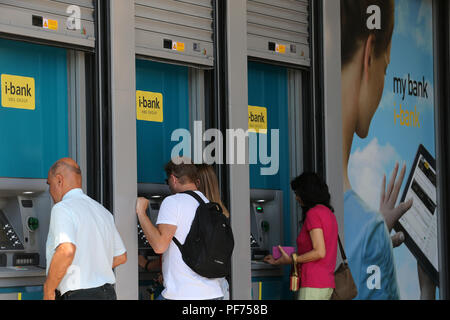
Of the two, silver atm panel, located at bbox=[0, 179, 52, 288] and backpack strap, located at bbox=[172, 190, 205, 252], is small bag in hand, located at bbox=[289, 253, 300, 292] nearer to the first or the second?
backpack strap, located at bbox=[172, 190, 205, 252]

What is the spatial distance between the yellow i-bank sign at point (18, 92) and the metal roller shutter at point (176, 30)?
0.70 metres

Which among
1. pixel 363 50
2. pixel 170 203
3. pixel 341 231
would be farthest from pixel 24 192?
pixel 363 50

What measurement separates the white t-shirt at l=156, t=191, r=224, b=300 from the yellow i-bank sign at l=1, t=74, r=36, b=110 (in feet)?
3.10

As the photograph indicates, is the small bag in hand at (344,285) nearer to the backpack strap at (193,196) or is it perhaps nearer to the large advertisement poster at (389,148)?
the large advertisement poster at (389,148)

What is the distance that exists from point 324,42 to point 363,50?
56cm

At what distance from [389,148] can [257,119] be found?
4.94 ft

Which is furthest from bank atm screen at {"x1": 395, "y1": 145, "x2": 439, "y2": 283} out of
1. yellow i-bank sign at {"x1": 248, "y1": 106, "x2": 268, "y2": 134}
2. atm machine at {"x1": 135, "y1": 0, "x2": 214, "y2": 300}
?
atm machine at {"x1": 135, "y1": 0, "x2": 214, "y2": 300}

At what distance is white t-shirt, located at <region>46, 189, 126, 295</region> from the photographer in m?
3.51

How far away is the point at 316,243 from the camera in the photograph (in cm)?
454

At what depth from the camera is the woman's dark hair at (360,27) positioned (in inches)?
233

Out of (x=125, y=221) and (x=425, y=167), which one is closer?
(x=125, y=221)

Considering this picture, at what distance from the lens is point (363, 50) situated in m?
6.13

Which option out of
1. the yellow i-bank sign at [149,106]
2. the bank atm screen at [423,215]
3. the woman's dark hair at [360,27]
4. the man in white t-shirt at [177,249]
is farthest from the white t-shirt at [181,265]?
the bank atm screen at [423,215]
